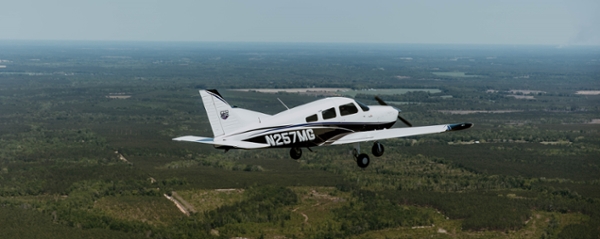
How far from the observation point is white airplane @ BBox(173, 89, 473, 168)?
3625cm

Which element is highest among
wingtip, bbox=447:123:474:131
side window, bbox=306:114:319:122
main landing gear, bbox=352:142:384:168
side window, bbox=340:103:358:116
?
side window, bbox=340:103:358:116

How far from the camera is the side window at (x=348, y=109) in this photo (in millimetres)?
38591

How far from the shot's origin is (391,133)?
38438mm

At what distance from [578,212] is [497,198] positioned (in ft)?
51.2

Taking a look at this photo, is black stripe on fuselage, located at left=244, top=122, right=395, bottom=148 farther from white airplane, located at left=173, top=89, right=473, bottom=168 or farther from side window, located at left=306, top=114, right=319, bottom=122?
side window, located at left=306, top=114, right=319, bottom=122

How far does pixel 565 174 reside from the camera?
550 ft

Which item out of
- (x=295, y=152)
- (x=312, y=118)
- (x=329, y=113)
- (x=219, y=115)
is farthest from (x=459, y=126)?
(x=219, y=115)

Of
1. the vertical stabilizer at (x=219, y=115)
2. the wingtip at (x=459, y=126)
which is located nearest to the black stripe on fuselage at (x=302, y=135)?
the vertical stabilizer at (x=219, y=115)

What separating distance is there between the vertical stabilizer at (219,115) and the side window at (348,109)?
567 cm

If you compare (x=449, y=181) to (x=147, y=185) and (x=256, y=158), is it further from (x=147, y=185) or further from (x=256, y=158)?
(x=147, y=185)

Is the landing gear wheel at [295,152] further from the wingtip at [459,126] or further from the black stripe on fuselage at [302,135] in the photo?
the wingtip at [459,126]

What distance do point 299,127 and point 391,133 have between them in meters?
4.86

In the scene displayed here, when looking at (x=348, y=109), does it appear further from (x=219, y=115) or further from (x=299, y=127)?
(x=219, y=115)

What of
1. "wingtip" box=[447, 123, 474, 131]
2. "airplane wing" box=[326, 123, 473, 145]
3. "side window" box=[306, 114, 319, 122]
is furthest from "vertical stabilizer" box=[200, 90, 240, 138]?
"wingtip" box=[447, 123, 474, 131]
